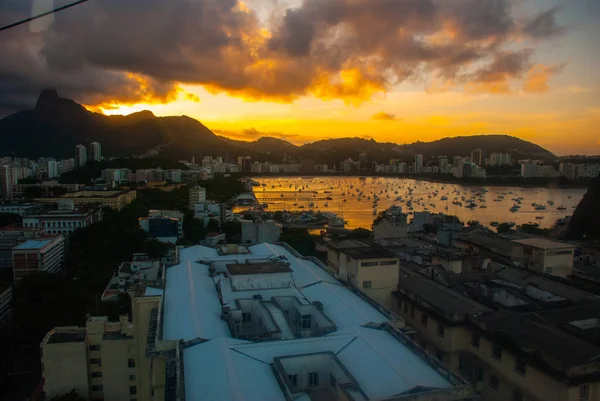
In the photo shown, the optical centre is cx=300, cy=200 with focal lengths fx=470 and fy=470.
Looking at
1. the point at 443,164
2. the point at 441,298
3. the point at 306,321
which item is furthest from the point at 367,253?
the point at 443,164

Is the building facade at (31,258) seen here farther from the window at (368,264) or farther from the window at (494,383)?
the window at (494,383)

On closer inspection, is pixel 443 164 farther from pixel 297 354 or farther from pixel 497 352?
pixel 297 354

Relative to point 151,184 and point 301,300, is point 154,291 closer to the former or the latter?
point 301,300

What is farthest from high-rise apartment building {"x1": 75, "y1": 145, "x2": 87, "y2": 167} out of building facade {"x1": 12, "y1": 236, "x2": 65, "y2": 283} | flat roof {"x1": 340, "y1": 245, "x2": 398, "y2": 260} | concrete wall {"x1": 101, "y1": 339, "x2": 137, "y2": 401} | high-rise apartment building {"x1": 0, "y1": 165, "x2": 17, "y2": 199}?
flat roof {"x1": 340, "y1": 245, "x2": 398, "y2": 260}

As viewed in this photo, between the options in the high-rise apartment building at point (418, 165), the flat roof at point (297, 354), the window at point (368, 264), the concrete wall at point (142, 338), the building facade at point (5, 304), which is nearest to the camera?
the flat roof at point (297, 354)

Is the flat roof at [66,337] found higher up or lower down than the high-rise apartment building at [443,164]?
lower down

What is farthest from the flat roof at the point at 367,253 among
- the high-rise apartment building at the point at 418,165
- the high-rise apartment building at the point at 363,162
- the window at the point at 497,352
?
the high-rise apartment building at the point at 363,162
